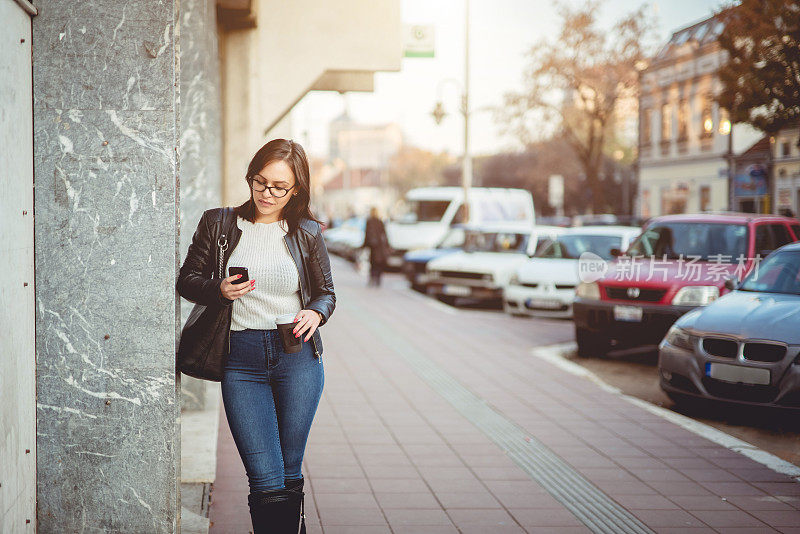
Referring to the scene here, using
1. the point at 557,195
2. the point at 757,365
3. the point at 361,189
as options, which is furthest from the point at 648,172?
the point at 361,189

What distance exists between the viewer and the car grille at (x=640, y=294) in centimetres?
1124

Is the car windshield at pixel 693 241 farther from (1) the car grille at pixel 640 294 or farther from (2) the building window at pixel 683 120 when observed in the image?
(2) the building window at pixel 683 120

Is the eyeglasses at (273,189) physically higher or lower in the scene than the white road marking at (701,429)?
higher

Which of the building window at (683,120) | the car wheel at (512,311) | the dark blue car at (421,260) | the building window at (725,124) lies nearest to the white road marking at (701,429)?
the car wheel at (512,311)

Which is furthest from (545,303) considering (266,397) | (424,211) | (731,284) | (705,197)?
(705,197)

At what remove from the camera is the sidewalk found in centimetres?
533

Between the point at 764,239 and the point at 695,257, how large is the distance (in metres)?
0.84

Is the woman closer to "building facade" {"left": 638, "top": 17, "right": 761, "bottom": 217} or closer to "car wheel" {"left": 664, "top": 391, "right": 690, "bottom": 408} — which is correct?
"car wheel" {"left": 664, "top": 391, "right": 690, "bottom": 408}

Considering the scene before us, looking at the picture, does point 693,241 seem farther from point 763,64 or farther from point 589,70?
point 589,70

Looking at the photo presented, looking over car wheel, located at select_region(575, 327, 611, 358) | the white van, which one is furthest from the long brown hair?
the white van

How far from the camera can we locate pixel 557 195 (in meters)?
36.7

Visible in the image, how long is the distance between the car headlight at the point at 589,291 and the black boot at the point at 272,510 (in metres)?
8.41

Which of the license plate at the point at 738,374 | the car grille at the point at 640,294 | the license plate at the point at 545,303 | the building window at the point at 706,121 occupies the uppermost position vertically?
the building window at the point at 706,121

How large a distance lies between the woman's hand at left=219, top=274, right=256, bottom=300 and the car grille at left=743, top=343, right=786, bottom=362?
5.36 meters
